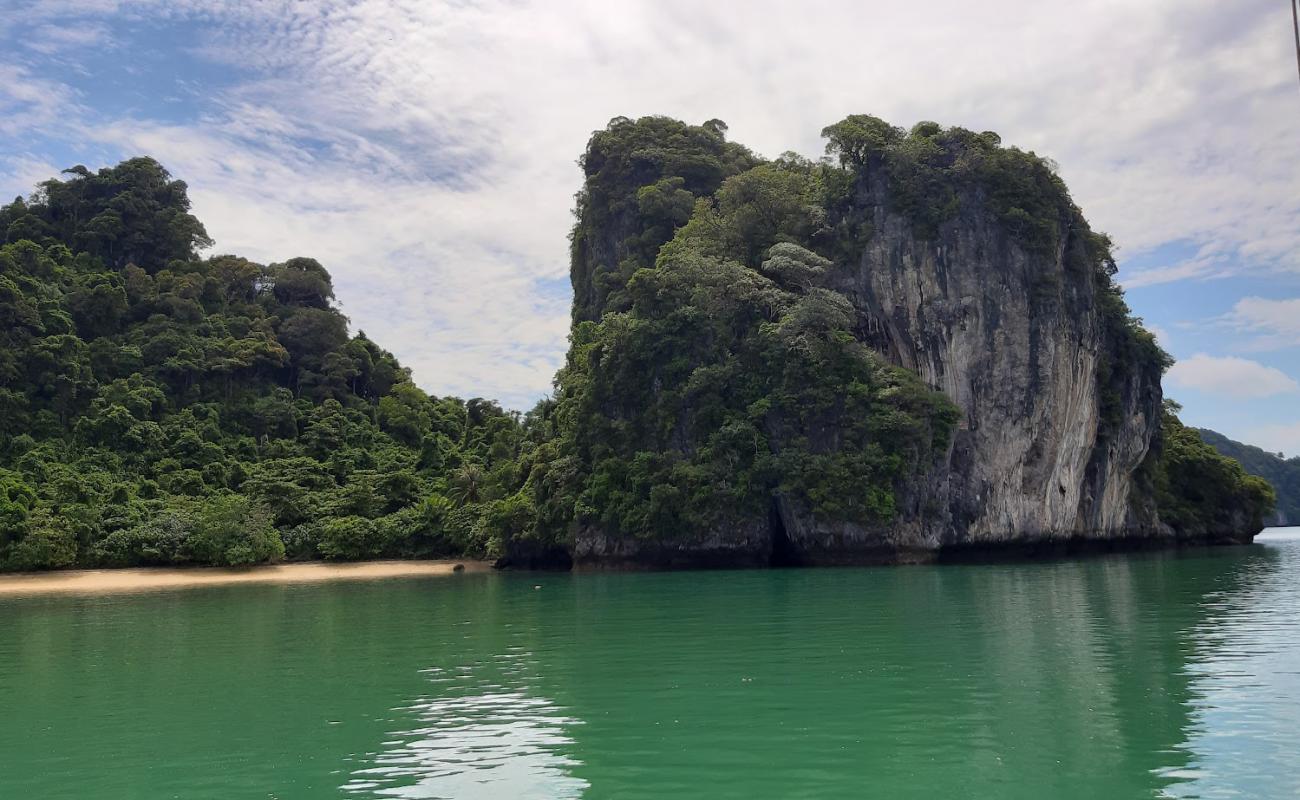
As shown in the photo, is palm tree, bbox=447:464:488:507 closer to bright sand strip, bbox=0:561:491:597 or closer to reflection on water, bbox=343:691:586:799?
bright sand strip, bbox=0:561:491:597

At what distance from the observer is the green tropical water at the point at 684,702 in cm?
759

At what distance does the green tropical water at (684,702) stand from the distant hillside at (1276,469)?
98101 mm

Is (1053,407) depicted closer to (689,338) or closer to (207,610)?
(689,338)

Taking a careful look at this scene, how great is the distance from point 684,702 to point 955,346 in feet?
105

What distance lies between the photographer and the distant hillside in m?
105

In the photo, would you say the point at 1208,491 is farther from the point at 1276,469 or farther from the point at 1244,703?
the point at 1276,469

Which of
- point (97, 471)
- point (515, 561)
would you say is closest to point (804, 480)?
point (515, 561)

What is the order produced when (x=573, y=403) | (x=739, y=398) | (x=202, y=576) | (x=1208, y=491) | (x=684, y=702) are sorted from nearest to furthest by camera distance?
1. (x=684, y=702)
2. (x=739, y=398)
3. (x=202, y=576)
4. (x=573, y=403)
5. (x=1208, y=491)

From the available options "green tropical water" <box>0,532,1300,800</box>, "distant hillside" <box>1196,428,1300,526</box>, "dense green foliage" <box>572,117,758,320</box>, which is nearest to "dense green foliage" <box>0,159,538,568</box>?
"dense green foliage" <box>572,117,758,320</box>

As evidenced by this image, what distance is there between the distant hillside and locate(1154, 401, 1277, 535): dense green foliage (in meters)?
59.7

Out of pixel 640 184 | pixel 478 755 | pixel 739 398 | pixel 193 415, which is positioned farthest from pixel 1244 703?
pixel 193 415

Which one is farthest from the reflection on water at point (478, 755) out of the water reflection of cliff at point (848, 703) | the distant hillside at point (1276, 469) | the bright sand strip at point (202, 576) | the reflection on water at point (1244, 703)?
the distant hillside at point (1276, 469)

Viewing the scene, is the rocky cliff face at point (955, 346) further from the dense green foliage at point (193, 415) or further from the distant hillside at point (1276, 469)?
the distant hillside at point (1276, 469)

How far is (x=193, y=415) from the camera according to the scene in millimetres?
50688
